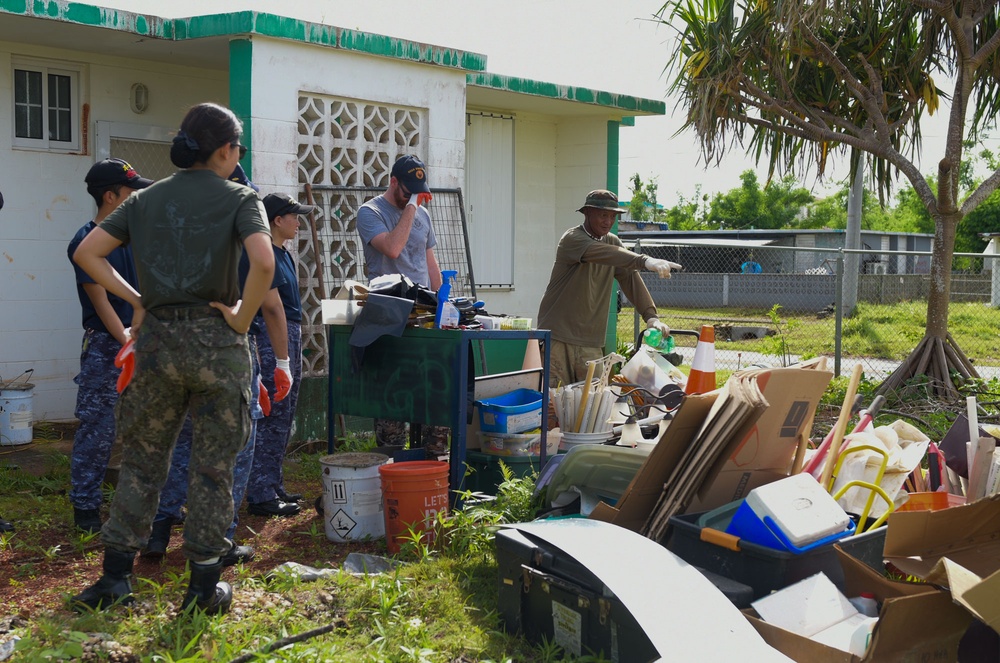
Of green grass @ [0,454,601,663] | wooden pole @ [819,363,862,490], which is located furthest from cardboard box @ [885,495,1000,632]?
green grass @ [0,454,601,663]

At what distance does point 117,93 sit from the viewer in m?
8.33

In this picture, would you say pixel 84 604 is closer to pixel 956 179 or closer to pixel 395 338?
pixel 395 338

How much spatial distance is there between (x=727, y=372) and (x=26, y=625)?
10.3 meters

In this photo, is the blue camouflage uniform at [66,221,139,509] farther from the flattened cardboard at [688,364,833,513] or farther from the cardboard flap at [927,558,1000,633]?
the cardboard flap at [927,558,1000,633]

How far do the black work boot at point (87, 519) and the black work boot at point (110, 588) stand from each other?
1.21 m

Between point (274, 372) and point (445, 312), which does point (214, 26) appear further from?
point (445, 312)

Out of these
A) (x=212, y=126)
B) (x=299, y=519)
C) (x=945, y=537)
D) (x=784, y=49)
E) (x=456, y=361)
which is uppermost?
(x=784, y=49)

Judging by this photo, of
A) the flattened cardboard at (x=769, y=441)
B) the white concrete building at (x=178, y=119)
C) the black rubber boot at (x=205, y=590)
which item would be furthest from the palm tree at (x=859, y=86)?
the black rubber boot at (x=205, y=590)

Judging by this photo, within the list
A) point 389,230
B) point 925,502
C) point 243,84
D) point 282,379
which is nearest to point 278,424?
point 282,379

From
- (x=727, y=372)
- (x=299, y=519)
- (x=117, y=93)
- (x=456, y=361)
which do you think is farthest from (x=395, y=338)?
(x=727, y=372)

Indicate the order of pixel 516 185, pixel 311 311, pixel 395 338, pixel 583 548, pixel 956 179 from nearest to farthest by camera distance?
1. pixel 583 548
2. pixel 395 338
3. pixel 311 311
4. pixel 956 179
5. pixel 516 185

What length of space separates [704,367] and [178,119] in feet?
17.7

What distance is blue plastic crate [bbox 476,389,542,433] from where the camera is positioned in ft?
17.9

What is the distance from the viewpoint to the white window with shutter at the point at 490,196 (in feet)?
35.2
